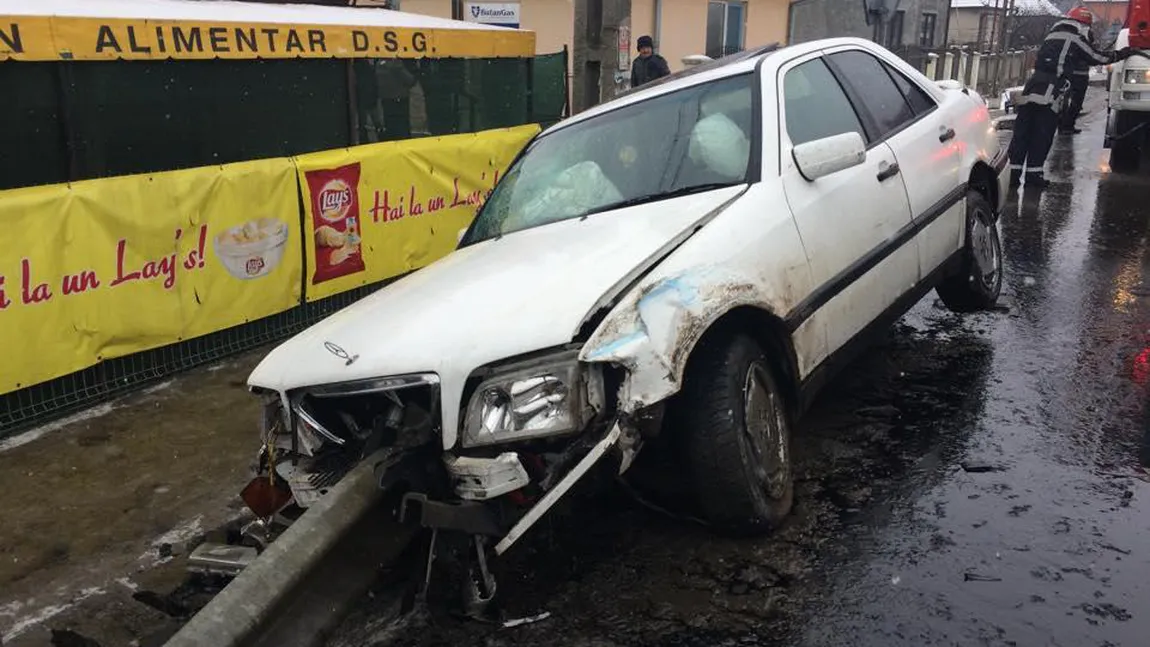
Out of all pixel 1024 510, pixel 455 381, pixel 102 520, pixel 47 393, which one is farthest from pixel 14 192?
pixel 1024 510

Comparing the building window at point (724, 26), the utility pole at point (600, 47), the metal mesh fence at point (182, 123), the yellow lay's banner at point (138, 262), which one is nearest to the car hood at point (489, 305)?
the yellow lay's banner at point (138, 262)

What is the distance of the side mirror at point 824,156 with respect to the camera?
12.9 ft

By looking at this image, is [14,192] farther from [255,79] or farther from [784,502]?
[784,502]

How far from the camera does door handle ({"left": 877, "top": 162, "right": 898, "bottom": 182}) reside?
4.58 m

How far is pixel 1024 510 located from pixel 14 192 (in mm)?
5019

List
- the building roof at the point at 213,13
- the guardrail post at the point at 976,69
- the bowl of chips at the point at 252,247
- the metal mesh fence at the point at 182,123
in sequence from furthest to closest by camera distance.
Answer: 1. the guardrail post at the point at 976,69
2. the bowl of chips at the point at 252,247
3. the building roof at the point at 213,13
4. the metal mesh fence at the point at 182,123

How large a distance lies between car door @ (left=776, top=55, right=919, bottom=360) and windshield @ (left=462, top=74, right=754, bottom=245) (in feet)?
0.78

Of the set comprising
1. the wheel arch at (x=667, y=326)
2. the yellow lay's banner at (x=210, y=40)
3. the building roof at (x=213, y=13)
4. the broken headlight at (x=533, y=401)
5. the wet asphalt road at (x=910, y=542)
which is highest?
the building roof at (x=213, y=13)

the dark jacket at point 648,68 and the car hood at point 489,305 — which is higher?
the dark jacket at point 648,68

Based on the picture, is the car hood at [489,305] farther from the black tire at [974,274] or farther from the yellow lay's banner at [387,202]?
the yellow lay's banner at [387,202]

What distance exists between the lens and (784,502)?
367cm

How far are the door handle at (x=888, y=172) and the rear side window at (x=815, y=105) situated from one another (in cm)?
20

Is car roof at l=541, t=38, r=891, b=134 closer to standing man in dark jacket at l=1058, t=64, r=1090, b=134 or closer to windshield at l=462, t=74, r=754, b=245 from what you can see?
windshield at l=462, t=74, r=754, b=245

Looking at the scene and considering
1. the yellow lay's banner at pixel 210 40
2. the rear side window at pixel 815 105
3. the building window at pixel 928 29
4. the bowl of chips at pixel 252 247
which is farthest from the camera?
the building window at pixel 928 29
